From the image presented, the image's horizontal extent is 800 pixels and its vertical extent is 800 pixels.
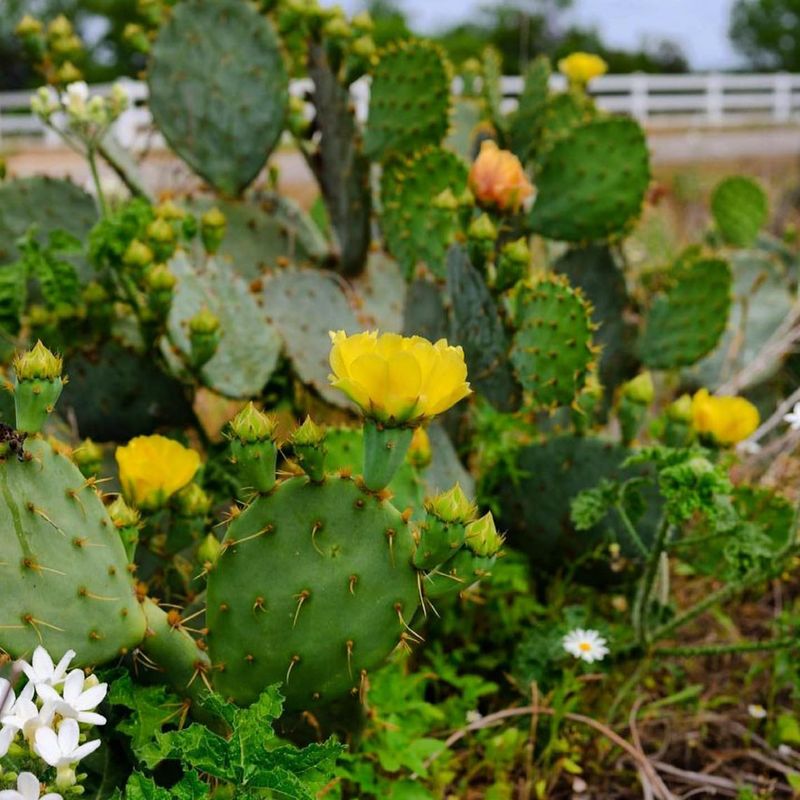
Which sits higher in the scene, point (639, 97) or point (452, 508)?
point (452, 508)

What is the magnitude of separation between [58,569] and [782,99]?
15.4 meters

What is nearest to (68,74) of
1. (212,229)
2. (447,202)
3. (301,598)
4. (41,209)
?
(41,209)

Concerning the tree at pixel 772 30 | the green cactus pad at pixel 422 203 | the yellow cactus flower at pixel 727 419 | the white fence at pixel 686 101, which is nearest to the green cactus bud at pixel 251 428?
the yellow cactus flower at pixel 727 419

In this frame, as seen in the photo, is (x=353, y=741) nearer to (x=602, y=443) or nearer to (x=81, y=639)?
(x=81, y=639)

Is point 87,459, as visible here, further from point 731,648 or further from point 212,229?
point 731,648

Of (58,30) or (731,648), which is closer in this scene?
(731,648)

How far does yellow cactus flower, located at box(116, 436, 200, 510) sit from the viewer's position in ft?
4.73

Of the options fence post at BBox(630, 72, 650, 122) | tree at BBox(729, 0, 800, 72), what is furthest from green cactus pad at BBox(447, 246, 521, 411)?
tree at BBox(729, 0, 800, 72)

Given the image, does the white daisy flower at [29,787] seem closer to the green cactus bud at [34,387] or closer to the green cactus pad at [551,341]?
the green cactus bud at [34,387]

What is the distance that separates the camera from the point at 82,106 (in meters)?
2.07

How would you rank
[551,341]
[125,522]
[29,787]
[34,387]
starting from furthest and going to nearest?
[551,341]
[125,522]
[34,387]
[29,787]

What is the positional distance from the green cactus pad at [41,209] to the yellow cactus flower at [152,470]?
119 centimetres

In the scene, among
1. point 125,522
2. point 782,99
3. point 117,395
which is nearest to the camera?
point 125,522

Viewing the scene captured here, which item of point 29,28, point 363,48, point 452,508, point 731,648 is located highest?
point 29,28
